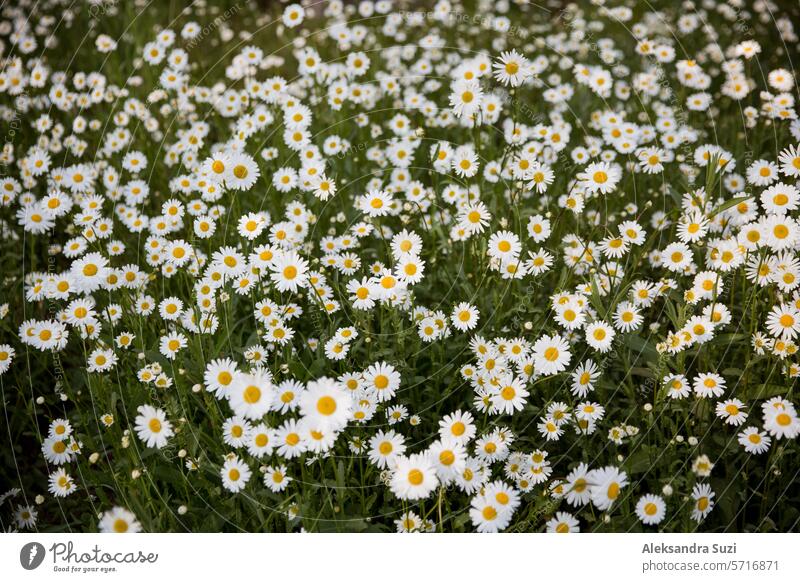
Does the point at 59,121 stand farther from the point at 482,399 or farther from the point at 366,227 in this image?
the point at 482,399

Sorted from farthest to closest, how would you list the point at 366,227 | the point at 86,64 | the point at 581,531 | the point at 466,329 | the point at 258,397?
the point at 86,64
the point at 366,227
the point at 466,329
the point at 581,531
the point at 258,397

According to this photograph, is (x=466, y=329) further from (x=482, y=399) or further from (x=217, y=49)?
→ (x=217, y=49)

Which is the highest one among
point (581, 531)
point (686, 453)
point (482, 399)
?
point (482, 399)

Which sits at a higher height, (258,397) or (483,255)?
(483,255)

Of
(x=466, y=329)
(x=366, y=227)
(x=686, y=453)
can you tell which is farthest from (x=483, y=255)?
(x=686, y=453)

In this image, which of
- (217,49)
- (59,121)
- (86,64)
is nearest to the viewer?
(59,121)

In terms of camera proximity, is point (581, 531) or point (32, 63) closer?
point (581, 531)
